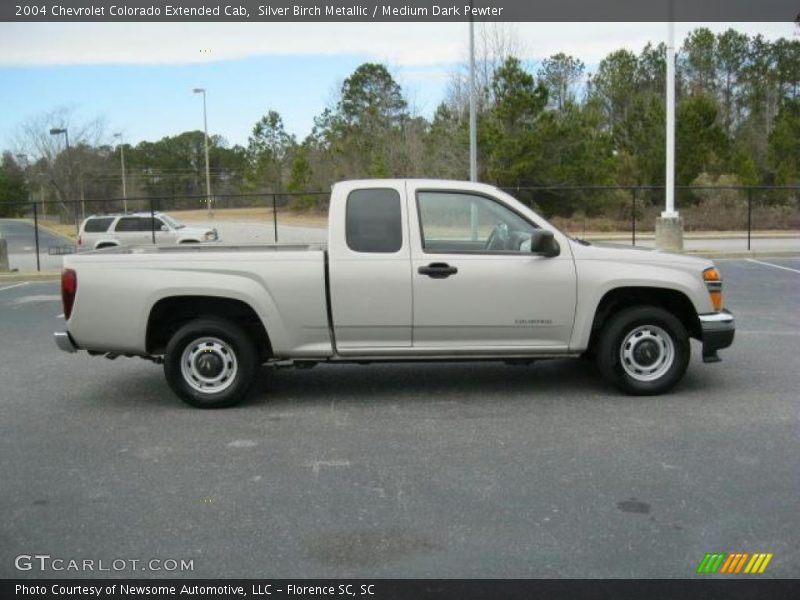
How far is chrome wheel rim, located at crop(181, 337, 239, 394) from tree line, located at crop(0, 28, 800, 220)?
85.5 feet

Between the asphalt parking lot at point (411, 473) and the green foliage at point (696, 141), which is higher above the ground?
the green foliage at point (696, 141)

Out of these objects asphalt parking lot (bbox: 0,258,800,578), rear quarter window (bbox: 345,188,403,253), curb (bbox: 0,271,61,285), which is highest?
rear quarter window (bbox: 345,188,403,253)

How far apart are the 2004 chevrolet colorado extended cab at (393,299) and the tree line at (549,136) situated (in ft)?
85.1

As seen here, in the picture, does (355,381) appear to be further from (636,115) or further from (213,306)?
(636,115)

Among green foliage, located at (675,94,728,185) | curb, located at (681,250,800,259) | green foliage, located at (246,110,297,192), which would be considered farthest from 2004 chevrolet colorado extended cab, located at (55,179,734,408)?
green foliage, located at (246,110,297,192)

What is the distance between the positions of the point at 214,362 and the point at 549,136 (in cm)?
2872

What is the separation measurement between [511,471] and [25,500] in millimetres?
2923

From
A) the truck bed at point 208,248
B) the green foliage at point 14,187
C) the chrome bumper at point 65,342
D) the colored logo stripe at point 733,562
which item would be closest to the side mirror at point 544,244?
the truck bed at point 208,248

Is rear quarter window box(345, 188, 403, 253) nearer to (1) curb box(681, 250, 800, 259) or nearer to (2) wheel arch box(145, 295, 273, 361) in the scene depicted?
(2) wheel arch box(145, 295, 273, 361)

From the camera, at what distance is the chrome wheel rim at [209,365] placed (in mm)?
6672

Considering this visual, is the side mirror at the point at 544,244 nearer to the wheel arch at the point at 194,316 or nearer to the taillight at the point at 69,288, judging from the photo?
the wheel arch at the point at 194,316

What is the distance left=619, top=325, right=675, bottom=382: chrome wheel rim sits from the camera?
6812 millimetres

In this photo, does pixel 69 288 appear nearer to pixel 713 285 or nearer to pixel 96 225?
pixel 713 285
